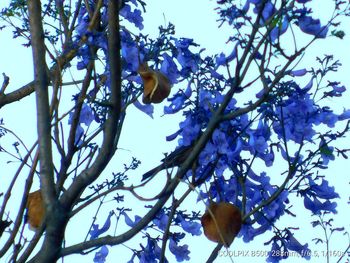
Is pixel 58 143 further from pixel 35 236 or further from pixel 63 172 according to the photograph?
pixel 35 236

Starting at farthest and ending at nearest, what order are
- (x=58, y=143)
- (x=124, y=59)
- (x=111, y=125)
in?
1. (x=124, y=59)
2. (x=58, y=143)
3. (x=111, y=125)

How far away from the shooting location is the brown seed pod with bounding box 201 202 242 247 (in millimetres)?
2092

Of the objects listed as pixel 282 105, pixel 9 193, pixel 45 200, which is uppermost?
pixel 282 105

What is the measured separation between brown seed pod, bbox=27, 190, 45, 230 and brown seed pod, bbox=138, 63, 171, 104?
1.49 feet

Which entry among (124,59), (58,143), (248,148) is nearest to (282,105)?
(248,148)

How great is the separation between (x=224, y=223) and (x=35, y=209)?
57 centimetres

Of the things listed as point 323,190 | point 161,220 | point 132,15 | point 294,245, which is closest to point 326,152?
point 323,190

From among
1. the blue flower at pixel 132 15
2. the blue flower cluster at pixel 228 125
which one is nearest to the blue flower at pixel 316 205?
the blue flower cluster at pixel 228 125

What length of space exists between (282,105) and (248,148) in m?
0.18

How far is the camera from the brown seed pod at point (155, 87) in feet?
6.88

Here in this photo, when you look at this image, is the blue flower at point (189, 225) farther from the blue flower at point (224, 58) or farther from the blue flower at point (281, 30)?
the blue flower at point (281, 30)

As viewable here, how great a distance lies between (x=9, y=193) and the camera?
87.4 inches

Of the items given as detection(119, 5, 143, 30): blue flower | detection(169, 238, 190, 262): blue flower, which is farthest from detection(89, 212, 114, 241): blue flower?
detection(119, 5, 143, 30): blue flower

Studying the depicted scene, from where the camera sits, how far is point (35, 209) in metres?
2.29
